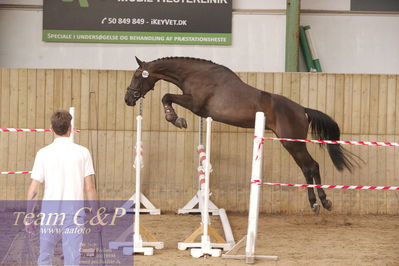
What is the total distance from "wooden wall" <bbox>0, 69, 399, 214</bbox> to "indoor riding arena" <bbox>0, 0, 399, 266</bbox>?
0.02 metres

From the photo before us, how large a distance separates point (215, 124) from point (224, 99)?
1.32 metres

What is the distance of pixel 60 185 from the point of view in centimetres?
364

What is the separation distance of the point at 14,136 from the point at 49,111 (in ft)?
1.85

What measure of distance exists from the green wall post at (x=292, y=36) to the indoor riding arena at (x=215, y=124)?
0.02m

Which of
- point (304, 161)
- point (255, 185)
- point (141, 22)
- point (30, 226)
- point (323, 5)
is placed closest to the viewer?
point (30, 226)

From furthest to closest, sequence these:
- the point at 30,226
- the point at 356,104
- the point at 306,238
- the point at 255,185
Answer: the point at 356,104 → the point at 306,238 → the point at 255,185 → the point at 30,226

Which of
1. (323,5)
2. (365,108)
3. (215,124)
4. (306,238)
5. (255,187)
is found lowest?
(306,238)

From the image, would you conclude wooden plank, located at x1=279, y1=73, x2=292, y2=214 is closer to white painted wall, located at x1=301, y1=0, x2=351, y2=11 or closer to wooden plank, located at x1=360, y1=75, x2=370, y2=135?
wooden plank, located at x1=360, y1=75, x2=370, y2=135

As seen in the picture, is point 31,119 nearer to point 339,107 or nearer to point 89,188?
point 339,107

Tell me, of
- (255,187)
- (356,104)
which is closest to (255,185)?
(255,187)

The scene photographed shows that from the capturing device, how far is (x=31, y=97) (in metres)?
8.61

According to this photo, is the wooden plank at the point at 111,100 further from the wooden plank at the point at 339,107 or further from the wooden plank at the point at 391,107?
the wooden plank at the point at 391,107

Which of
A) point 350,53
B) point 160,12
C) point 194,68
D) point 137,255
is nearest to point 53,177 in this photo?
point 137,255

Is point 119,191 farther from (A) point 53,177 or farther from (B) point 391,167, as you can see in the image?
(A) point 53,177
